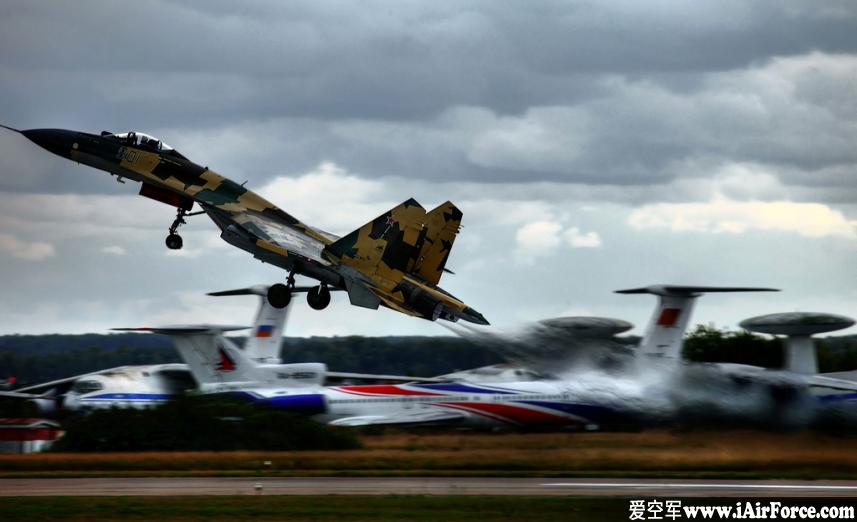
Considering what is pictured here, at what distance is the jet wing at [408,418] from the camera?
1550 inches

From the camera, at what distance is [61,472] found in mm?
31797

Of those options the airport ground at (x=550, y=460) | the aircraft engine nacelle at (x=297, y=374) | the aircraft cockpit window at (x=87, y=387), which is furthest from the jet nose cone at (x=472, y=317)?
the aircraft cockpit window at (x=87, y=387)

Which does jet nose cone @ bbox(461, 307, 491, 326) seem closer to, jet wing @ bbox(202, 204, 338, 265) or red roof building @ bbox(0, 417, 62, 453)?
jet wing @ bbox(202, 204, 338, 265)

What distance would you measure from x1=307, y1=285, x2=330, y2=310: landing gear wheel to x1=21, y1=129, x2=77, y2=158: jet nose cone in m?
8.34

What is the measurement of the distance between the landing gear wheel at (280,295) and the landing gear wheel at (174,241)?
3088 millimetres

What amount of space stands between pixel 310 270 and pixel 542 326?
28.5ft

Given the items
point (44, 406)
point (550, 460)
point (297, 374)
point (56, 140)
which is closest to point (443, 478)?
point (550, 460)

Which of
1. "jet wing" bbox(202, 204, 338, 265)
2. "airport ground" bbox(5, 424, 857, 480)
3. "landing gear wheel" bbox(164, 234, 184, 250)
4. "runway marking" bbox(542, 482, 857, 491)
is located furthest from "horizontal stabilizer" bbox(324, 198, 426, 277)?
"runway marking" bbox(542, 482, 857, 491)

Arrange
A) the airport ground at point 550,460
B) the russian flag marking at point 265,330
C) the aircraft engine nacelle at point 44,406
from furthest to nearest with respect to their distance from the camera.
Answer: the aircraft engine nacelle at point 44,406
the russian flag marking at point 265,330
the airport ground at point 550,460

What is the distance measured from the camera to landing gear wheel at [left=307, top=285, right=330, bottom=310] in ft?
107

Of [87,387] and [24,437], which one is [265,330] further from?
[24,437]

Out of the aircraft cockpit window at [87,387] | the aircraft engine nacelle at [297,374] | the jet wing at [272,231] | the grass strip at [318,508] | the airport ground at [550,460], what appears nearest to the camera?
the grass strip at [318,508]


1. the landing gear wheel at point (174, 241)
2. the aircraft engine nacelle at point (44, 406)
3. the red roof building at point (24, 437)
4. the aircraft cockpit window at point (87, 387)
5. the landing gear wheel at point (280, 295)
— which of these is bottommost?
the red roof building at point (24, 437)

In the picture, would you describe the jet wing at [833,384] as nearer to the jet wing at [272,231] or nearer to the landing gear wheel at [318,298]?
the landing gear wheel at [318,298]
